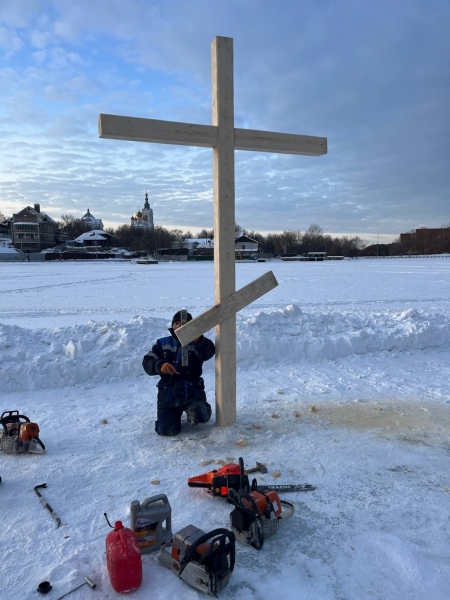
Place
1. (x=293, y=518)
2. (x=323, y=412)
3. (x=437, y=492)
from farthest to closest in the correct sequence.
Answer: (x=323, y=412)
(x=437, y=492)
(x=293, y=518)

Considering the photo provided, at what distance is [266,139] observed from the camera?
467 cm

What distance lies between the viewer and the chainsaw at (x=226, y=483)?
314 cm

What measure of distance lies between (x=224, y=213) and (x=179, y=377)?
5.67 ft

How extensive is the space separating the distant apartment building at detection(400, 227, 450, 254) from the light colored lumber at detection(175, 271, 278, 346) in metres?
112

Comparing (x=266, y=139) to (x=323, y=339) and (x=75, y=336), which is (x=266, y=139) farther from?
(x=75, y=336)

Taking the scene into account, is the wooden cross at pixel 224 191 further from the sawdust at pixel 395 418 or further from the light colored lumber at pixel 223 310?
the sawdust at pixel 395 418

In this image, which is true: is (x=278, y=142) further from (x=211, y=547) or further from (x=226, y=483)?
(x=211, y=547)

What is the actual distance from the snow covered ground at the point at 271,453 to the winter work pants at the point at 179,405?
0.12 metres

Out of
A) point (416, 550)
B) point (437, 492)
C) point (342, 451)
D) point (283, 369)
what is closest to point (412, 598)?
point (416, 550)

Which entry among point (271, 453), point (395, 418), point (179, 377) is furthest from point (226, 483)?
point (395, 418)

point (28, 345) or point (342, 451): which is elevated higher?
point (28, 345)

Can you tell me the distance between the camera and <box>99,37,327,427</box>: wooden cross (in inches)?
172

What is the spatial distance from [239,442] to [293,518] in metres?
1.23

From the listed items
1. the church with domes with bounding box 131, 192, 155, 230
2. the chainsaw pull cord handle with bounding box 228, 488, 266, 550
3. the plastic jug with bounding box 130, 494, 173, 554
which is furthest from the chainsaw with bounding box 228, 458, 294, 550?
the church with domes with bounding box 131, 192, 155, 230
